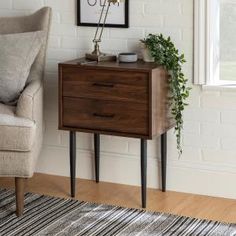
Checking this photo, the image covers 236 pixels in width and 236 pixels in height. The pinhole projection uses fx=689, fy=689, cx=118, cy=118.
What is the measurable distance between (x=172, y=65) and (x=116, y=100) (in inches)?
13.7

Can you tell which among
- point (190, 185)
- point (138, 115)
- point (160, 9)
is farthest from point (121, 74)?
point (190, 185)

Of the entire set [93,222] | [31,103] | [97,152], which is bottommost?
A: [93,222]

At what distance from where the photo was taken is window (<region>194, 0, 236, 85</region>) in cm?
361

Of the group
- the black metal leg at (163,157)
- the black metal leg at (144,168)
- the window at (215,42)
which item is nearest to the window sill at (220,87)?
the window at (215,42)

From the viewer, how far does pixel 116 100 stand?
138 inches

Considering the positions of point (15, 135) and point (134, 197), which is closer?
point (15, 135)

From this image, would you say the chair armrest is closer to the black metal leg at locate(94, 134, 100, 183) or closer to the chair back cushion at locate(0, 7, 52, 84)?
the chair back cushion at locate(0, 7, 52, 84)

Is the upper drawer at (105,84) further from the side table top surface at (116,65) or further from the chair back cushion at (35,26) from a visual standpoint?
the chair back cushion at (35,26)

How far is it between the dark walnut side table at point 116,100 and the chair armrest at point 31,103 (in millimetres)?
116

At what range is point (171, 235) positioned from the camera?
3.22 metres

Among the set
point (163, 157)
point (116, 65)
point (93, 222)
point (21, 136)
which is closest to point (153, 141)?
point (163, 157)

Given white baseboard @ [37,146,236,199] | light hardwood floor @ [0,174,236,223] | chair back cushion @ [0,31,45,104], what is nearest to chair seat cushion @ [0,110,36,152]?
chair back cushion @ [0,31,45,104]

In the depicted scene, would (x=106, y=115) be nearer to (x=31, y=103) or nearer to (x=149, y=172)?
(x=31, y=103)

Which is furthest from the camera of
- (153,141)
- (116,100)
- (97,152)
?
(97,152)
